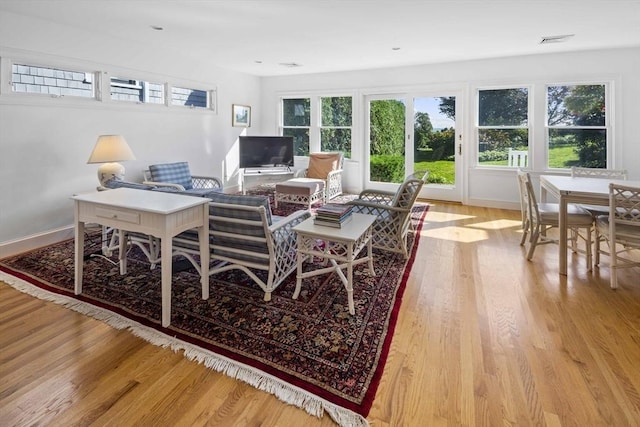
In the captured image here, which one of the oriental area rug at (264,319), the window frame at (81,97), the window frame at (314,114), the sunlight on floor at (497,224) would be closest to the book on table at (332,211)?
the oriental area rug at (264,319)

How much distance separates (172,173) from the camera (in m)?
4.91

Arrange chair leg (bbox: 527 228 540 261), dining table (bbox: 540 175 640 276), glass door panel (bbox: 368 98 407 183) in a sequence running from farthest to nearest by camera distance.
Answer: glass door panel (bbox: 368 98 407 183)
chair leg (bbox: 527 228 540 261)
dining table (bbox: 540 175 640 276)

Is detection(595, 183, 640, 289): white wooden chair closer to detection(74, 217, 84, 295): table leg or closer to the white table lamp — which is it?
detection(74, 217, 84, 295): table leg

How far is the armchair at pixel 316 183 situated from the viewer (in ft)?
18.4

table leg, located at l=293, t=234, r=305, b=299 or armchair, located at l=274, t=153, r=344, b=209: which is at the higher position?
armchair, located at l=274, t=153, r=344, b=209

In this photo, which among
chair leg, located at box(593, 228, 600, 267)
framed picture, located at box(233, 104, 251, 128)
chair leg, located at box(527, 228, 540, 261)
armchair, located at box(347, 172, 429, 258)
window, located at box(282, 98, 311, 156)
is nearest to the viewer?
chair leg, located at box(593, 228, 600, 267)

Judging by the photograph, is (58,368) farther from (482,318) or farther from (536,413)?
(482,318)

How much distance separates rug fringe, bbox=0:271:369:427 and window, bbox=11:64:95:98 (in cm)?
239

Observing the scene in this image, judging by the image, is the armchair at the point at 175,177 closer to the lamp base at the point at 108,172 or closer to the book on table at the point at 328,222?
the lamp base at the point at 108,172

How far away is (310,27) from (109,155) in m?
2.68

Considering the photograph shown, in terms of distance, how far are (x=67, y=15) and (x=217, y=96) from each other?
9.30ft

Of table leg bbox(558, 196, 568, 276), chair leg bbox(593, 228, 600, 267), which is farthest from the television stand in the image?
chair leg bbox(593, 228, 600, 267)

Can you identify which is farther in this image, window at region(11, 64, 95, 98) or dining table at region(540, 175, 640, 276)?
window at region(11, 64, 95, 98)

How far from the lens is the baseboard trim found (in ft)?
11.7
